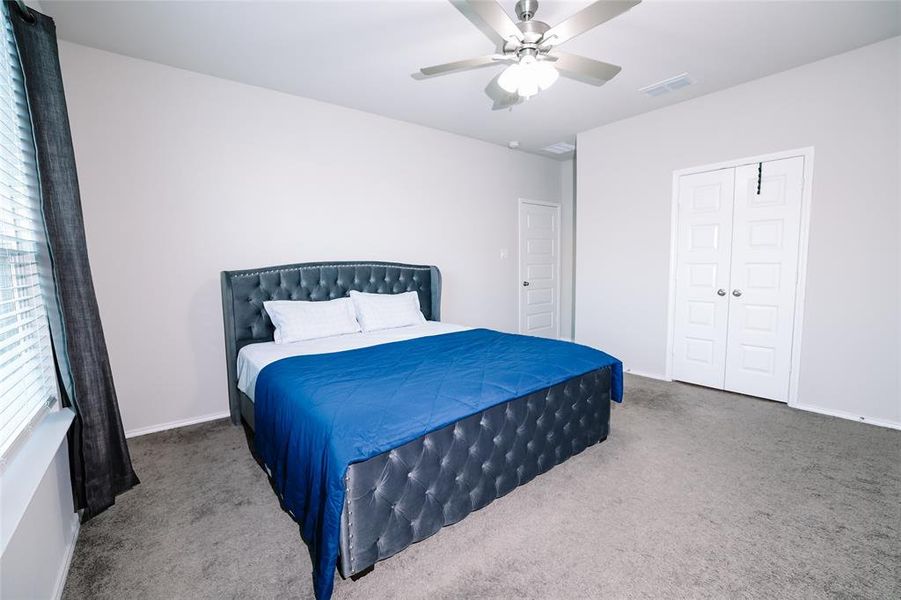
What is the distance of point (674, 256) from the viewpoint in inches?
159

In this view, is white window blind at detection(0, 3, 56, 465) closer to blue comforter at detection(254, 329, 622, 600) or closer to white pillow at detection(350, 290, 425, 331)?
blue comforter at detection(254, 329, 622, 600)

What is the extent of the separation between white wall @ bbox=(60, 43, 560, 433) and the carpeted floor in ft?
2.53

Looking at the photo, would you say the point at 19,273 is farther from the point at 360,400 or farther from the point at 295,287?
the point at 295,287

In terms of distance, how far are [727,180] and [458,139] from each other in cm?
284

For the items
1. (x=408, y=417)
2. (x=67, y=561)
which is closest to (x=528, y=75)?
(x=408, y=417)

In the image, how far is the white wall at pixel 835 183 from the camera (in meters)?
2.87

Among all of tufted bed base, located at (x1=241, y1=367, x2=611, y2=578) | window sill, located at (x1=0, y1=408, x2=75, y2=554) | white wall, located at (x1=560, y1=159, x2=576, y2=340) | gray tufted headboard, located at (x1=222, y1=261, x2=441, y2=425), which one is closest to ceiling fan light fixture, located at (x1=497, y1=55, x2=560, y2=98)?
tufted bed base, located at (x1=241, y1=367, x2=611, y2=578)

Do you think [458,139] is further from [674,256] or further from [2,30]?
[2,30]

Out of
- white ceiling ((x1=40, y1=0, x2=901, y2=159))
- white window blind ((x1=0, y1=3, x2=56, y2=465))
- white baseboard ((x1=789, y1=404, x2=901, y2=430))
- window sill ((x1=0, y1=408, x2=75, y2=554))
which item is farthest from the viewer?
white baseboard ((x1=789, y1=404, x2=901, y2=430))

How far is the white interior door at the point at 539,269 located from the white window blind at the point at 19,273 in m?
4.65

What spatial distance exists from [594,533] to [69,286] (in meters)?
2.79

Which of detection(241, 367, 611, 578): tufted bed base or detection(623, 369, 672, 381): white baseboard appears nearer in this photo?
detection(241, 367, 611, 578): tufted bed base

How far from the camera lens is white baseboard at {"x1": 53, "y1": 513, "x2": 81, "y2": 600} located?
1.51 metres

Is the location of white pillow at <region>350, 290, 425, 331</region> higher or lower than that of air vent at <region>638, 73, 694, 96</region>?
lower
